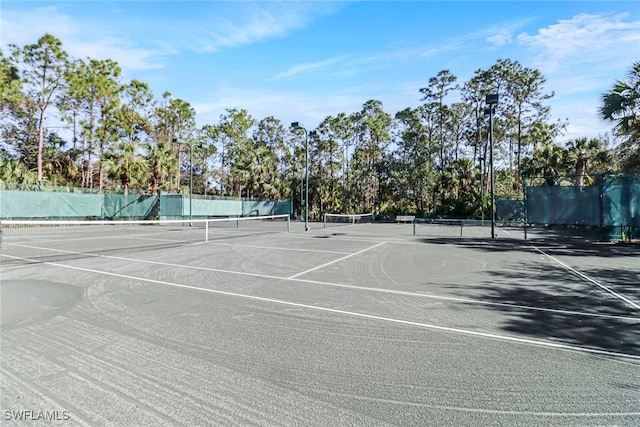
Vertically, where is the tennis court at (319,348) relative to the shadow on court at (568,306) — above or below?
below

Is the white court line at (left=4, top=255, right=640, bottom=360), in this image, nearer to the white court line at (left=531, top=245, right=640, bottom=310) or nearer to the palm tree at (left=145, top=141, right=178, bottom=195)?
the white court line at (left=531, top=245, right=640, bottom=310)

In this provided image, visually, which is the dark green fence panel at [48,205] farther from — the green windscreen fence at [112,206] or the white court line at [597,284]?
the white court line at [597,284]

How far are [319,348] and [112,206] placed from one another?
31482mm

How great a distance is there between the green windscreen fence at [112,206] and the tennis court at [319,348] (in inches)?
834

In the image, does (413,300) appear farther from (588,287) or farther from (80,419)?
(80,419)

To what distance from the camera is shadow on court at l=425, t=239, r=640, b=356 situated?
419cm

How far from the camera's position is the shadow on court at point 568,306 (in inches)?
165

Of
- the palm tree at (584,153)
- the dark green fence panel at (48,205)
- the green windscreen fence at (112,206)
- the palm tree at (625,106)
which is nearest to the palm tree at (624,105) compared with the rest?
the palm tree at (625,106)

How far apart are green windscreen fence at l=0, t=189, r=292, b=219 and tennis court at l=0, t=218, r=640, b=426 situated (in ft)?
69.5

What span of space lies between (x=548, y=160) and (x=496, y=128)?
1369 centimetres

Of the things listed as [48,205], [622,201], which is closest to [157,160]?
[48,205]

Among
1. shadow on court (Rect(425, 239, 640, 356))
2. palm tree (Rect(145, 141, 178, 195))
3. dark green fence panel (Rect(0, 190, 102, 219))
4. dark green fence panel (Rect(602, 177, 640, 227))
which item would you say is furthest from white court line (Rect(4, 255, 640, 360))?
palm tree (Rect(145, 141, 178, 195))

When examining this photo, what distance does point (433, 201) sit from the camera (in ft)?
131

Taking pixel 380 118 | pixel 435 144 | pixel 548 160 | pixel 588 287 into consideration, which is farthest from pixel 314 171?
pixel 588 287
